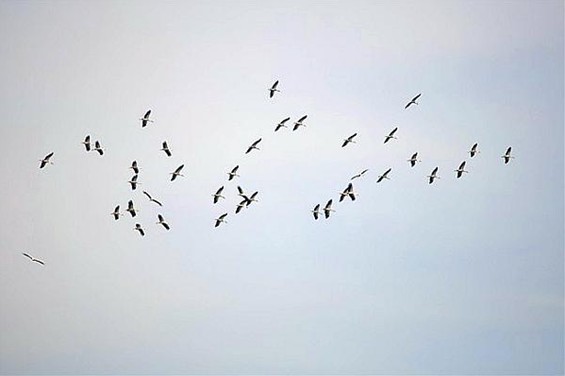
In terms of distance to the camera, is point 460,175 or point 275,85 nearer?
point 275,85

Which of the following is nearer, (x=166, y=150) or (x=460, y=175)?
(x=166, y=150)

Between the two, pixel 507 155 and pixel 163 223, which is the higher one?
pixel 507 155

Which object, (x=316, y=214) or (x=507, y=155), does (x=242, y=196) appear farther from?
(x=507, y=155)

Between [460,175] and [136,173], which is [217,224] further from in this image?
[460,175]

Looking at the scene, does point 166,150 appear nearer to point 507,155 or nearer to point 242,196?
point 242,196

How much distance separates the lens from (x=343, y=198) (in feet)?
427

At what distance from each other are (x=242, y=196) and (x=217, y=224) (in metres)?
2.97

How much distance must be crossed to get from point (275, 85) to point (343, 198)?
9.87 meters

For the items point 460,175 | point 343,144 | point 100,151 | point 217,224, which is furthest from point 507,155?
point 100,151

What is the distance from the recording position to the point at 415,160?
444 ft

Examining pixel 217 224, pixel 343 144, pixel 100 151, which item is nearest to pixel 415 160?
pixel 343 144

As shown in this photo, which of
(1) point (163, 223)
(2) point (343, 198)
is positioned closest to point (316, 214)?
(2) point (343, 198)

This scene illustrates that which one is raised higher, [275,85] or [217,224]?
[275,85]

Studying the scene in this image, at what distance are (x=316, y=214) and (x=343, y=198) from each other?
8.69ft
